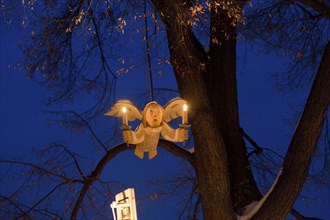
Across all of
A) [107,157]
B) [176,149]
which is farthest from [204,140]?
[107,157]

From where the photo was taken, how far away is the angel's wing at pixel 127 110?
206 inches

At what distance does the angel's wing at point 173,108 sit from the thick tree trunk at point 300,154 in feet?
4.42

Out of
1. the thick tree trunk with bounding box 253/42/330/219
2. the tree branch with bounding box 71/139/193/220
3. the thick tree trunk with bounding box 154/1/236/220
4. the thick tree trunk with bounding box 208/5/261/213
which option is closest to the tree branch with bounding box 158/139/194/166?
the tree branch with bounding box 71/139/193/220

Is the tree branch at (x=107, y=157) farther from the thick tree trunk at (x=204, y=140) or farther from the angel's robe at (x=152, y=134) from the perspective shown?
the angel's robe at (x=152, y=134)

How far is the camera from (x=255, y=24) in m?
7.96

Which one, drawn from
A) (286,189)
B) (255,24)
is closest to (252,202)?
(286,189)

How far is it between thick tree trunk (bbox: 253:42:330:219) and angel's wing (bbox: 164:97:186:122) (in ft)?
4.42

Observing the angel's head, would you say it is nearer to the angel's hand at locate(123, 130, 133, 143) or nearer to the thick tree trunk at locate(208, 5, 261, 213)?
the angel's hand at locate(123, 130, 133, 143)

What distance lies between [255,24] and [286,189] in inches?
111

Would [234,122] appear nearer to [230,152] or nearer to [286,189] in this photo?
[230,152]

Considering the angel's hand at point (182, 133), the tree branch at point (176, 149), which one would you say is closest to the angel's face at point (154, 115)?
the angel's hand at point (182, 133)

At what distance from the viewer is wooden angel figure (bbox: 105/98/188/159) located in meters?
5.26

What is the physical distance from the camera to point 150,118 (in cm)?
533

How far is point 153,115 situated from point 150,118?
0.13 ft
